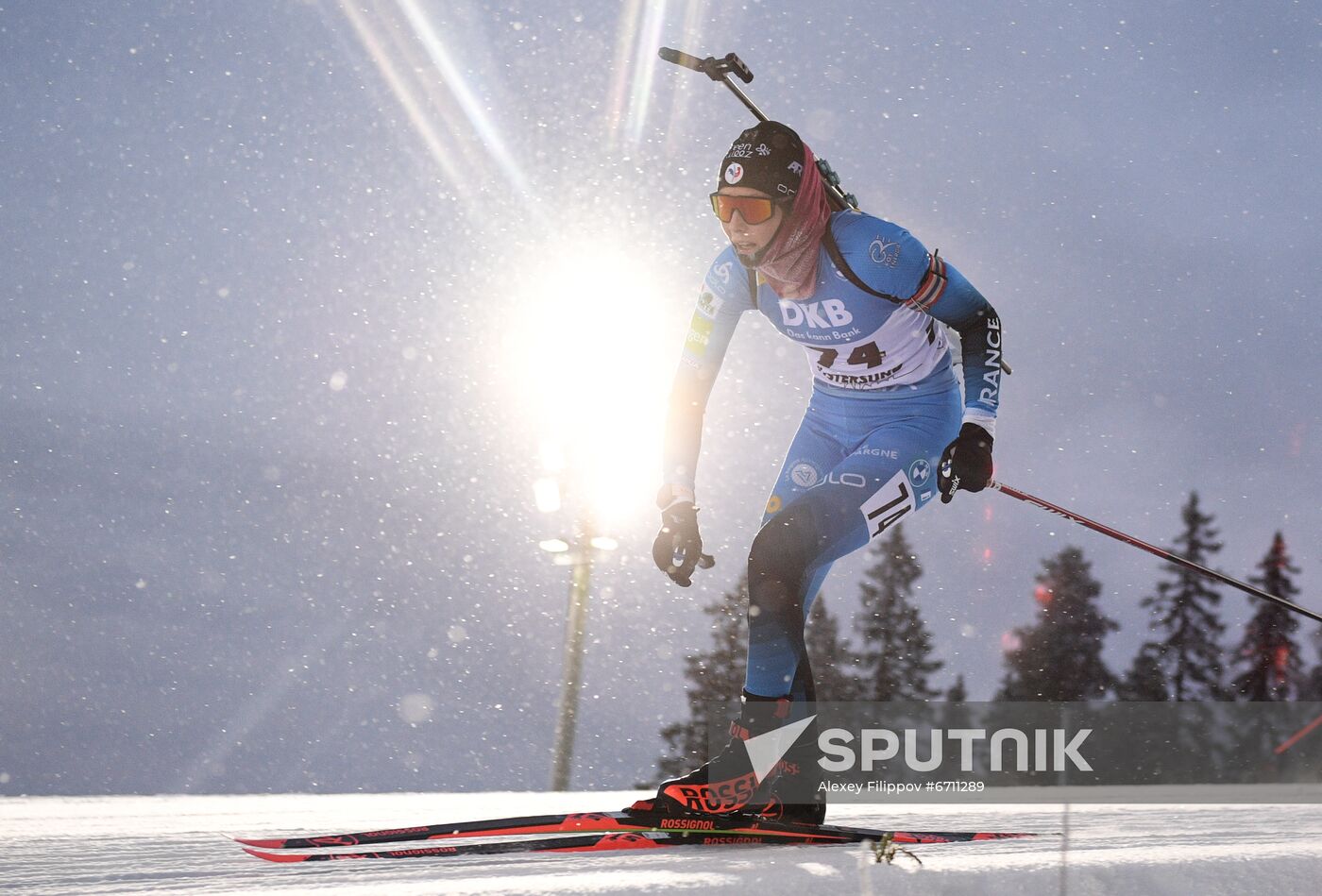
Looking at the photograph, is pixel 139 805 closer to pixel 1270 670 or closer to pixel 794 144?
pixel 794 144

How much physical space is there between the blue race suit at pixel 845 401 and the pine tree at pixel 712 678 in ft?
66.7

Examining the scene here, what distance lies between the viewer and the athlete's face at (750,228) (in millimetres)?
3650

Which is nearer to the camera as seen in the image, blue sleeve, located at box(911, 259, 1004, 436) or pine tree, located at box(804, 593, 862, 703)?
blue sleeve, located at box(911, 259, 1004, 436)

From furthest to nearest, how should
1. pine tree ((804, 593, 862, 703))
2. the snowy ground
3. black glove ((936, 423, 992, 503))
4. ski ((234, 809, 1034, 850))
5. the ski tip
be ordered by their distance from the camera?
pine tree ((804, 593, 862, 703)), black glove ((936, 423, 992, 503)), ski ((234, 809, 1034, 850)), the ski tip, the snowy ground

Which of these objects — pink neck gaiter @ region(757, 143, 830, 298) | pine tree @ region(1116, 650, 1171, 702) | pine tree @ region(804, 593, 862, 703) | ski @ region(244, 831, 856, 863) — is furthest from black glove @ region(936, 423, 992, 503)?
pine tree @ region(1116, 650, 1171, 702)

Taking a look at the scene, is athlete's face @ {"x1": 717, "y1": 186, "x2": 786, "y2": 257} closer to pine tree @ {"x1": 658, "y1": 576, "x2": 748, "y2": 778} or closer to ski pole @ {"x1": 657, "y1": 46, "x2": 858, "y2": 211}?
ski pole @ {"x1": 657, "y1": 46, "x2": 858, "y2": 211}

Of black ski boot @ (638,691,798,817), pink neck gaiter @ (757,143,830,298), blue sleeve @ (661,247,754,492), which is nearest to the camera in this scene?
black ski boot @ (638,691,798,817)

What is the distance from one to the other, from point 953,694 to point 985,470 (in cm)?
2486

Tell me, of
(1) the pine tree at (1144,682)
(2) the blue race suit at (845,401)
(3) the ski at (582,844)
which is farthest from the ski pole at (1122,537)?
(1) the pine tree at (1144,682)

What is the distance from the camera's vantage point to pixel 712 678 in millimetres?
25797

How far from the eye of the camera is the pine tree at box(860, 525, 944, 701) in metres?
24.7

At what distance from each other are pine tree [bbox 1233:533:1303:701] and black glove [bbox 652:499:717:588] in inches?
1134

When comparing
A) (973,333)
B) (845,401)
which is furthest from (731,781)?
(973,333)

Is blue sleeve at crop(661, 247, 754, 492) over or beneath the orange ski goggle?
beneath
